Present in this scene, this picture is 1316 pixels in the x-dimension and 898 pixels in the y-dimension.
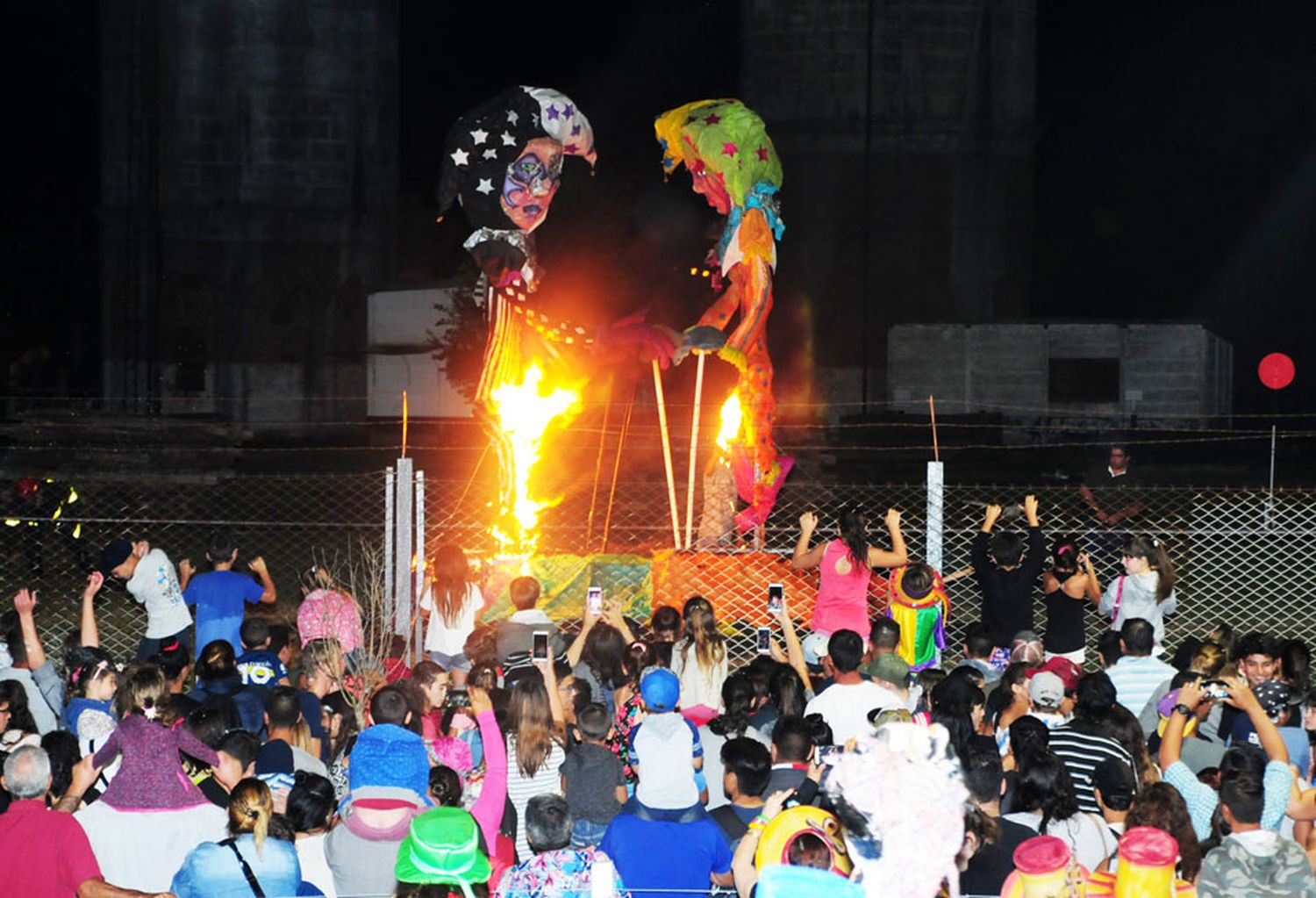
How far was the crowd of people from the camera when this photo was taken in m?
5.48

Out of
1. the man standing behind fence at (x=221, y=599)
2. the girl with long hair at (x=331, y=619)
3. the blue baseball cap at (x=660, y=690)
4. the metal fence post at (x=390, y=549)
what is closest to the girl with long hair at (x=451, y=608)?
the metal fence post at (x=390, y=549)

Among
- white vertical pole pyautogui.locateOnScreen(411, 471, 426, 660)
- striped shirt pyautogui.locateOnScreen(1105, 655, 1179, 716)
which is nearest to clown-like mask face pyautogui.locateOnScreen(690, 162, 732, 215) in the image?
white vertical pole pyautogui.locateOnScreen(411, 471, 426, 660)

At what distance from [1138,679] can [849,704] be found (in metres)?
1.69

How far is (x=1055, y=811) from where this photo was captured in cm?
638

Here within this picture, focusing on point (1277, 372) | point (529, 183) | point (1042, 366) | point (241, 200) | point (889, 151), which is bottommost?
point (1277, 372)

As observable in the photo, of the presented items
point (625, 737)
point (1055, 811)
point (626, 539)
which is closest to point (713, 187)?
point (626, 539)

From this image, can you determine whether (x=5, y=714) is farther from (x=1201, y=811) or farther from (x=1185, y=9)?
(x=1185, y=9)

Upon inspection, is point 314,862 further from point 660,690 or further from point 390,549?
point 390,549

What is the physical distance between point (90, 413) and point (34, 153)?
855 centimetres

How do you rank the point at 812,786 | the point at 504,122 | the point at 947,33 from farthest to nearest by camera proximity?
the point at 947,33
the point at 504,122
the point at 812,786

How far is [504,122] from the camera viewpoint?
1354 cm

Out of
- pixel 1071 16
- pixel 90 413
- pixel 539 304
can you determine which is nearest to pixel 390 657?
pixel 539 304

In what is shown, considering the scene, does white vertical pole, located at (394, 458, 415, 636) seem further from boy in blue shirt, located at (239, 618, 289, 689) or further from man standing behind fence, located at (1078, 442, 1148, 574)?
man standing behind fence, located at (1078, 442, 1148, 574)

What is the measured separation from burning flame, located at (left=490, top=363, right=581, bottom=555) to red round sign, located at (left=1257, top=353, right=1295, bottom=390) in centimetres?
2243
